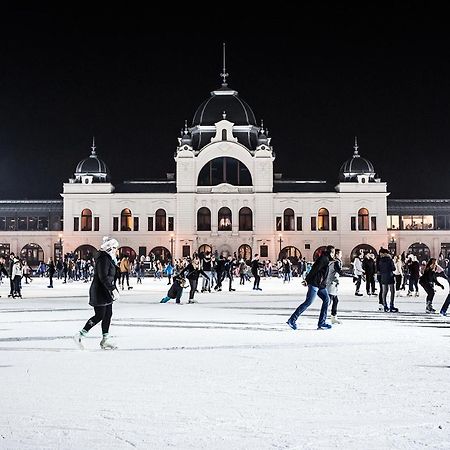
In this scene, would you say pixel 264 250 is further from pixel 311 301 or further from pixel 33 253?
pixel 311 301

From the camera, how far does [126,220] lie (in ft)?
217

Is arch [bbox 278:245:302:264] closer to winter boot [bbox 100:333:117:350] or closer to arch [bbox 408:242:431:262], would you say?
arch [bbox 408:242:431:262]

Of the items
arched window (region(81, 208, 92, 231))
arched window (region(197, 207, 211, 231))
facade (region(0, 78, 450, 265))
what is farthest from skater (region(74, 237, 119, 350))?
arched window (region(81, 208, 92, 231))

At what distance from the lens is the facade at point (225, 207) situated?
2557 inches

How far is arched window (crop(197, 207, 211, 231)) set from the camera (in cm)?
6531

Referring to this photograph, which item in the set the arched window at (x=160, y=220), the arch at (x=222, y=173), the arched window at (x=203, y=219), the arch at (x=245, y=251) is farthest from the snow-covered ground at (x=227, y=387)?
the arched window at (x=160, y=220)

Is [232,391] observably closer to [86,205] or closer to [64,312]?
[64,312]

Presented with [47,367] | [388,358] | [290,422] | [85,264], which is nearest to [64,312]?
[47,367]

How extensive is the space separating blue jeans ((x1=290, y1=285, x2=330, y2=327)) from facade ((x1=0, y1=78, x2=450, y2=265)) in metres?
51.6

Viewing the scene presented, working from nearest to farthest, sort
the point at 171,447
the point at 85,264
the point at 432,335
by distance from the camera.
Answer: the point at 171,447, the point at 432,335, the point at 85,264

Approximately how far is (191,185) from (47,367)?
186ft

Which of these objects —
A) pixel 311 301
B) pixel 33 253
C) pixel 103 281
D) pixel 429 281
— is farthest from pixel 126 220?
pixel 103 281

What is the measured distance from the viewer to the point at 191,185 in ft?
213

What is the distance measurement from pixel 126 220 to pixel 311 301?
178 feet
